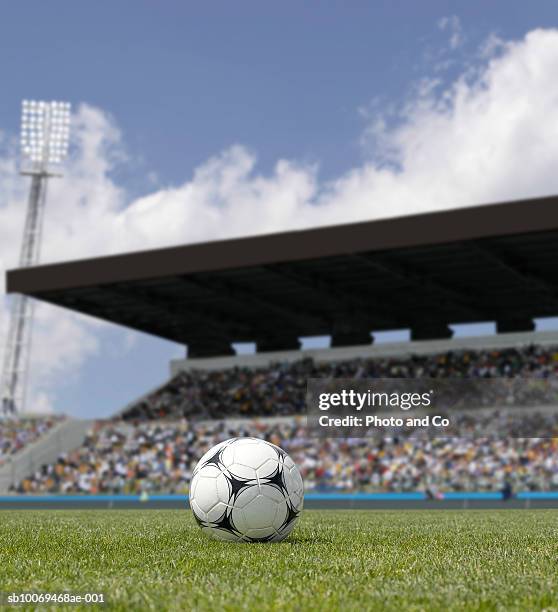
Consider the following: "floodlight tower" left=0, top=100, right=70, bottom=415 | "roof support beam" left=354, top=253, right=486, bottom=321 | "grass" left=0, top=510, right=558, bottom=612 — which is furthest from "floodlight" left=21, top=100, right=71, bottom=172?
"grass" left=0, top=510, right=558, bottom=612

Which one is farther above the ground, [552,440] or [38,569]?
[552,440]

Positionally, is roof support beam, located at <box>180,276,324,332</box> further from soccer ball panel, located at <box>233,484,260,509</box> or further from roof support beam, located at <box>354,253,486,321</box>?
soccer ball panel, located at <box>233,484,260,509</box>

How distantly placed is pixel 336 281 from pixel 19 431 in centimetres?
1643

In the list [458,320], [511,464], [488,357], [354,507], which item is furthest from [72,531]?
[458,320]

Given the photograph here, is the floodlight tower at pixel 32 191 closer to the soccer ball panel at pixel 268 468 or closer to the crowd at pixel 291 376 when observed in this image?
the crowd at pixel 291 376

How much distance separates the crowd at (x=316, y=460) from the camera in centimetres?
2723

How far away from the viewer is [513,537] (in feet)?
30.4

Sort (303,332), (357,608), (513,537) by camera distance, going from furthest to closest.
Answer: (303,332), (513,537), (357,608)

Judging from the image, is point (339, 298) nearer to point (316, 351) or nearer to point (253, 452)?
point (316, 351)

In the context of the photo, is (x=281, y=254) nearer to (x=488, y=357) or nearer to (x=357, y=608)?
(x=488, y=357)

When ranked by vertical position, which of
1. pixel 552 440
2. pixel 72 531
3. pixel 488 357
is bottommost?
pixel 72 531

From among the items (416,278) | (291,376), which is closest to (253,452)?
(416,278)

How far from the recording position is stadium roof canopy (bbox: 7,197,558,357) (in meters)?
30.1

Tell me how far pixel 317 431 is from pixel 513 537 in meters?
23.8
